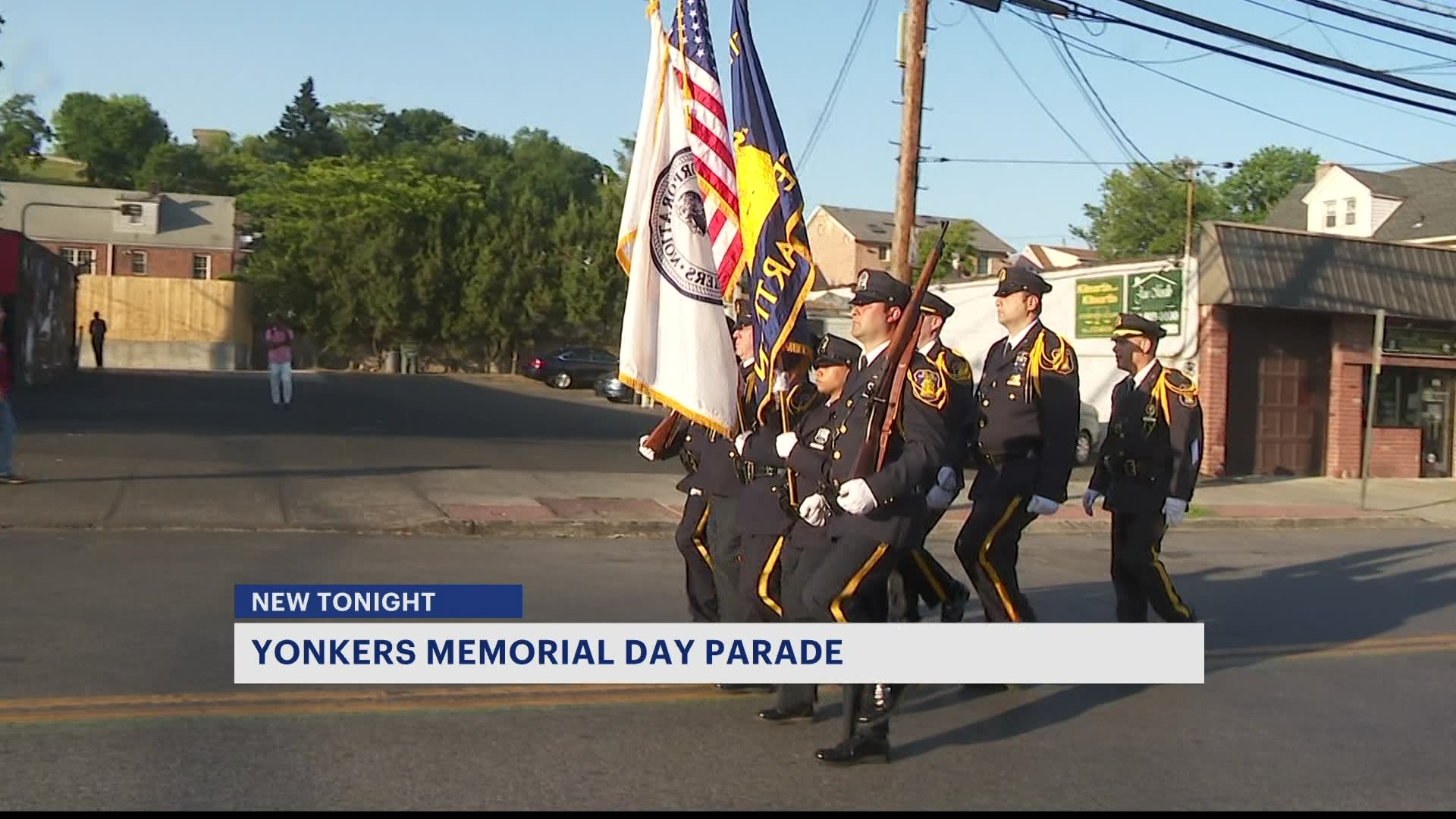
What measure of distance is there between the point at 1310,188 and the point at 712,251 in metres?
51.5

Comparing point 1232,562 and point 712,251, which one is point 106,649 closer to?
point 712,251

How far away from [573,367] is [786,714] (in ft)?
120

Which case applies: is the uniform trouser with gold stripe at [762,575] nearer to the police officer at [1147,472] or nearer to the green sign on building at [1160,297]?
the police officer at [1147,472]

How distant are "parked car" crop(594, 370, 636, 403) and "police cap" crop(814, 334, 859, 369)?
101 ft

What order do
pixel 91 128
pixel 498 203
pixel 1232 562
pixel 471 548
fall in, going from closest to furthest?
pixel 471 548, pixel 1232 562, pixel 498 203, pixel 91 128

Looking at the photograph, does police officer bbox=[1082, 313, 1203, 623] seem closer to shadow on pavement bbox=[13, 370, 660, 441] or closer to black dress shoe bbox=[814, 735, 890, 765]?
black dress shoe bbox=[814, 735, 890, 765]

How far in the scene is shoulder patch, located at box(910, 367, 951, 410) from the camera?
5320mm

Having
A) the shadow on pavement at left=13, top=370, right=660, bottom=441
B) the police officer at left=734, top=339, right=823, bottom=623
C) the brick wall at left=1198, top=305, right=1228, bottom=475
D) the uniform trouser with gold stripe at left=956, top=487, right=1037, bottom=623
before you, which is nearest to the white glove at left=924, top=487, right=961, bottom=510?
the uniform trouser with gold stripe at left=956, top=487, right=1037, bottom=623

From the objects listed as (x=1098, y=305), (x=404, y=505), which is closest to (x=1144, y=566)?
(x=404, y=505)

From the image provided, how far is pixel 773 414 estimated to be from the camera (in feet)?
20.2

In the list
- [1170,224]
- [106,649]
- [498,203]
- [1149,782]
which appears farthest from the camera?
[1170,224]

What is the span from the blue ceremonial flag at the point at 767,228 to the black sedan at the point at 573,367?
34961 mm

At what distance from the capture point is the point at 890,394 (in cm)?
524

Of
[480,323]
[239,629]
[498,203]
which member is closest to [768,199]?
[239,629]
